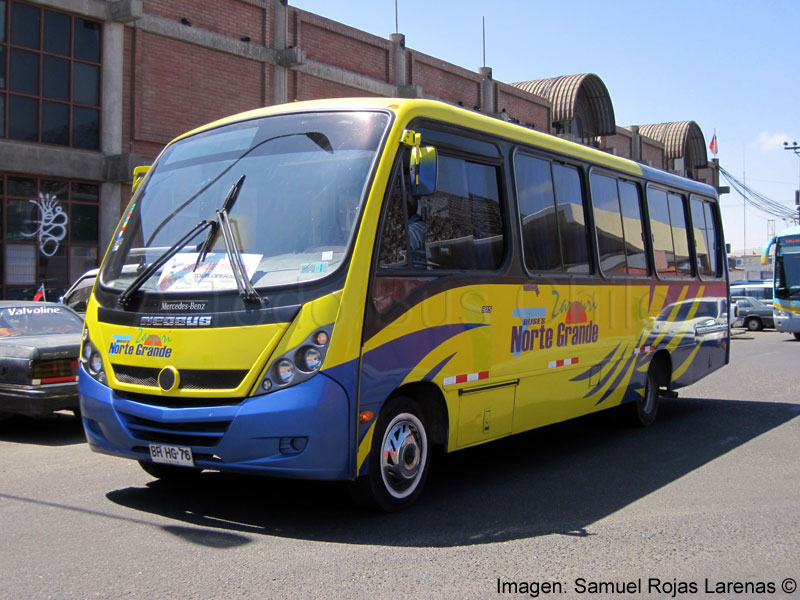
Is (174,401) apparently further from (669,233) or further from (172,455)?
(669,233)

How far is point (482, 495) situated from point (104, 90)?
16.9m

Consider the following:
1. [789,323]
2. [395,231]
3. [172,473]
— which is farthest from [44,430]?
[789,323]

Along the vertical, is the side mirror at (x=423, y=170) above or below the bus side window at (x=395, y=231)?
above

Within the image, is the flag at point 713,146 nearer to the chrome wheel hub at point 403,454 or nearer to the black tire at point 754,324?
the black tire at point 754,324

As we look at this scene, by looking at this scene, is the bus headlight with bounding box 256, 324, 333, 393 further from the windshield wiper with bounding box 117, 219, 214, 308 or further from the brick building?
the brick building

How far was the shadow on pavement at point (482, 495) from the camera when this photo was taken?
18.6ft

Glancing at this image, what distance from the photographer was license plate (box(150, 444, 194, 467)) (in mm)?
5590

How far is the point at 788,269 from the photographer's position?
27.9 metres

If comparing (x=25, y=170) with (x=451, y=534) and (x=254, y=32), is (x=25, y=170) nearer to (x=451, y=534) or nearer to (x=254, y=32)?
(x=254, y=32)

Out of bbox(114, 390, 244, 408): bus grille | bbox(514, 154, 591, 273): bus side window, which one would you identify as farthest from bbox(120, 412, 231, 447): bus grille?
bbox(514, 154, 591, 273): bus side window

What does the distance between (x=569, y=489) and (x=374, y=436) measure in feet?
6.83

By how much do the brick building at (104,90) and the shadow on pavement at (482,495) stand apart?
46.1 ft

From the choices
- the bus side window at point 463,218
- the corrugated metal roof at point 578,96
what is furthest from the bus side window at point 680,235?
the corrugated metal roof at point 578,96

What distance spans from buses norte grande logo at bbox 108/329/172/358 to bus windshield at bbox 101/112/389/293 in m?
0.36
